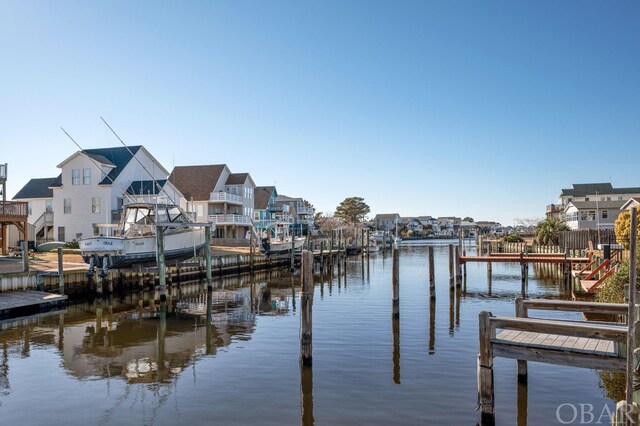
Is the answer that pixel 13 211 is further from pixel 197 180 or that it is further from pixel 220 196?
pixel 197 180

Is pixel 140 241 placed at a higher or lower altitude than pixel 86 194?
lower

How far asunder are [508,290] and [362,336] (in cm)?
1659

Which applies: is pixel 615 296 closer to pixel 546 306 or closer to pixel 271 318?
pixel 546 306

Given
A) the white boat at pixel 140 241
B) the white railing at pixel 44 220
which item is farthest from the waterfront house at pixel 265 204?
the white boat at pixel 140 241

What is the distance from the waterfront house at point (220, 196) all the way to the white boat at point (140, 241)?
22013 millimetres

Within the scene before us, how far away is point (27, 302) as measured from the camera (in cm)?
2067

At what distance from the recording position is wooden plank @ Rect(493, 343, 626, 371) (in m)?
7.70

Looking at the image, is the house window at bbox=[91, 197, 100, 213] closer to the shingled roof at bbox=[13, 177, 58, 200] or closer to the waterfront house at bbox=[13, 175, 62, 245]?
the waterfront house at bbox=[13, 175, 62, 245]

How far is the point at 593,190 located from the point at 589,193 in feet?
3.56

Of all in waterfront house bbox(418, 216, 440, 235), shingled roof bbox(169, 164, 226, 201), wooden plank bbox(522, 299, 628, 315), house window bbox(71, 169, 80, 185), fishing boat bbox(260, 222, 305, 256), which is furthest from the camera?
waterfront house bbox(418, 216, 440, 235)

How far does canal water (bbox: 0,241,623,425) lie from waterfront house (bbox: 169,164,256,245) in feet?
118

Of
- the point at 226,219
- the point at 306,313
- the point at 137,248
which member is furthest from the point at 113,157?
the point at 306,313

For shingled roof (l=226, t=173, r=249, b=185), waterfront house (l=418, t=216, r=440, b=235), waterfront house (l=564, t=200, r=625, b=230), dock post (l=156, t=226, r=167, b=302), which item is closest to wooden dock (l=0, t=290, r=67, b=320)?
dock post (l=156, t=226, r=167, b=302)

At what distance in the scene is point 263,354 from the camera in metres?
14.7
